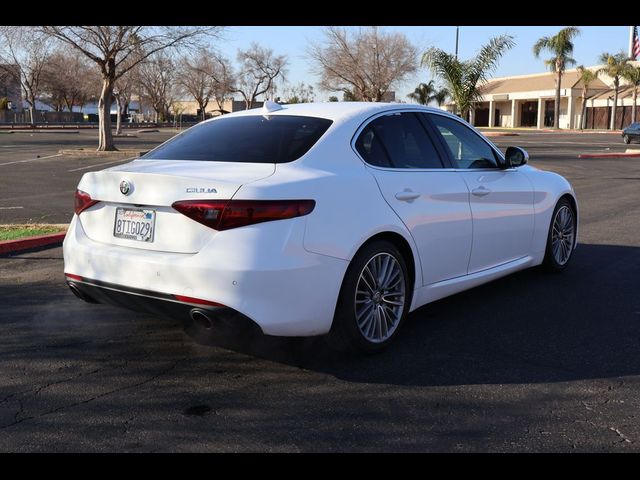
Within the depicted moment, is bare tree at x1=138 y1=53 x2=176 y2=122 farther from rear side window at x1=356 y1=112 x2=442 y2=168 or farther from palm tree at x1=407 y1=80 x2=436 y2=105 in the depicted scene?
rear side window at x1=356 y1=112 x2=442 y2=168

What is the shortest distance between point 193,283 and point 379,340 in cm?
137

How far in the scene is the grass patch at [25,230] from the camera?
8016 millimetres

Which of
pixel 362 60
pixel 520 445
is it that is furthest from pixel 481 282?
pixel 362 60

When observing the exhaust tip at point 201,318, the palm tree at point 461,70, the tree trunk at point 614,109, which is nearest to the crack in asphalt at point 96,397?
the exhaust tip at point 201,318

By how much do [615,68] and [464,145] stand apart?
220ft

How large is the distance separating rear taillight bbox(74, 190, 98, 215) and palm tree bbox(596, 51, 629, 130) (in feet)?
227

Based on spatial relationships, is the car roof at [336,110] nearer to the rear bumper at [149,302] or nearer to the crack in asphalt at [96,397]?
the rear bumper at [149,302]

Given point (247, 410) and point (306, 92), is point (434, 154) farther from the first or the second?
point (306, 92)

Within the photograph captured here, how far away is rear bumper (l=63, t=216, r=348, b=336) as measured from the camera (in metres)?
3.77

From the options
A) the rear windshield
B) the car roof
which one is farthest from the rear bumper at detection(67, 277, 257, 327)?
the car roof

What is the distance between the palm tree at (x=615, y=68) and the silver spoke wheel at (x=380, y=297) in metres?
68.3

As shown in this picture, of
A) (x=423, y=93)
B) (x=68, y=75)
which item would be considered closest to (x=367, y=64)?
(x=423, y=93)

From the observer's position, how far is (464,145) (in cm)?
572

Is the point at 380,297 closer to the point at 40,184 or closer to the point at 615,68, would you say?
the point at 40,184
